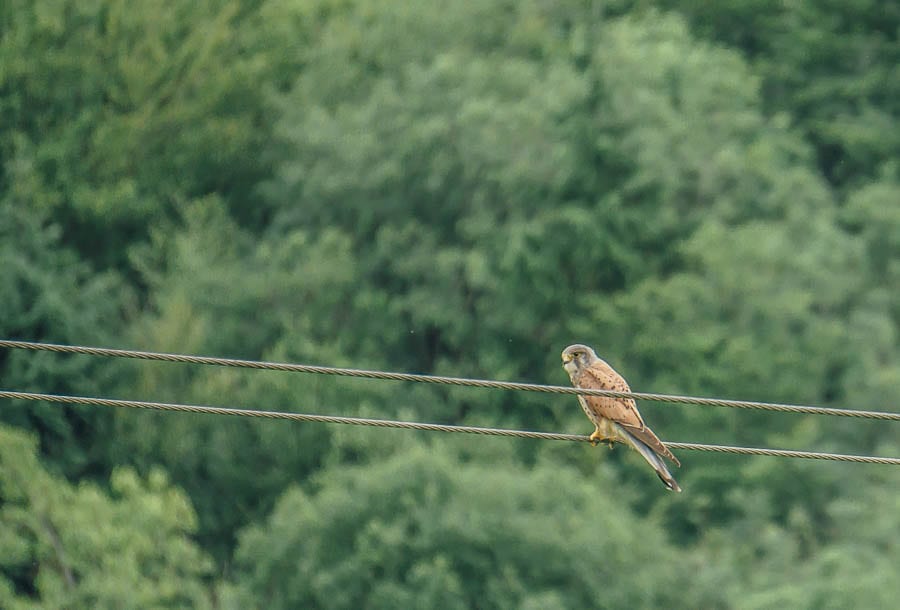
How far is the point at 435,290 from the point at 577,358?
2818cm

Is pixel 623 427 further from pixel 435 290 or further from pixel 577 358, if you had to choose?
pixel 435 290

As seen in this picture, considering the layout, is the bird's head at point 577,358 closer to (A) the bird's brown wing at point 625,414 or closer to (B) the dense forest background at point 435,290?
(A) the bird's brown wing at point 625,414

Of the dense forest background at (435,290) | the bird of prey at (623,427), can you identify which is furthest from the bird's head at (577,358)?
the dense forest background at (435,290)

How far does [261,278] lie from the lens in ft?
139

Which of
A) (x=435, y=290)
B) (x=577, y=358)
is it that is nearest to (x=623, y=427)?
(x=577, y=358)

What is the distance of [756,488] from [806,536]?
12.3 feet

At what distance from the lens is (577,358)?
13.9 m

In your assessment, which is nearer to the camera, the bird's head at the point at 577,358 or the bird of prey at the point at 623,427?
the bird of prey at the point at 623,427

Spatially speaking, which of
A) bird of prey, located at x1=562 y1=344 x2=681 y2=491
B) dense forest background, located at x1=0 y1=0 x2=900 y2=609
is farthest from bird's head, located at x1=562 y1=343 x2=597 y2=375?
dense forest background, located at x1=0 y1=0 x2=900 y2=609

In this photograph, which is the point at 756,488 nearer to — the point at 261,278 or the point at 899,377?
the point at 899,377

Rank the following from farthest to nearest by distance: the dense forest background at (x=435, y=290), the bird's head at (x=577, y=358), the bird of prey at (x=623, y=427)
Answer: the dense forest background at (x=435, y=290)
the bird's head at (x=577, y=358)
the bird of prey at (x=623, y=427)

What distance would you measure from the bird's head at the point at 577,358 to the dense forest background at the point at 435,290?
1721 cm

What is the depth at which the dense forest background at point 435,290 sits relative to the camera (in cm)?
3306

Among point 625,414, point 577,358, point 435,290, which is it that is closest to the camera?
point 625,414
